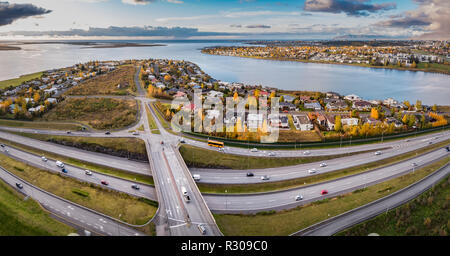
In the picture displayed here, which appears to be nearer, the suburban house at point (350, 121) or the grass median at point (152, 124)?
the grass median at point (152, 124)

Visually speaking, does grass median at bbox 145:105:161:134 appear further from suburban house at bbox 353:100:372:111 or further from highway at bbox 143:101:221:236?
suburban house at bbox 353:100:372:111

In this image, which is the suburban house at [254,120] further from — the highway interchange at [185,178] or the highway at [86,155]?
the highway at [86,155]

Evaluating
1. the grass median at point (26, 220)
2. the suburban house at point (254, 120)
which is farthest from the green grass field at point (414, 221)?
the grass median at point (26, 220)

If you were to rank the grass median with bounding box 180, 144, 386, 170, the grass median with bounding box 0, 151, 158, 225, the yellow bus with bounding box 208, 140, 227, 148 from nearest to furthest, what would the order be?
the grass median with bounding box 0, 151, 158, 225 → the grass median with bounding box 180, 144, 386, 170 → the yellow bus with bounding box 208, 140, 227, 148

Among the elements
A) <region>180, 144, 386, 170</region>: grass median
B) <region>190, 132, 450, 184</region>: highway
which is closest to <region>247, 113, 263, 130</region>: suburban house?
<region>180, 144, 386, 170</region>: grass median

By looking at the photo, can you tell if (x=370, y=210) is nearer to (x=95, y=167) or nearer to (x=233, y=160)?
(x=233, y=160)
